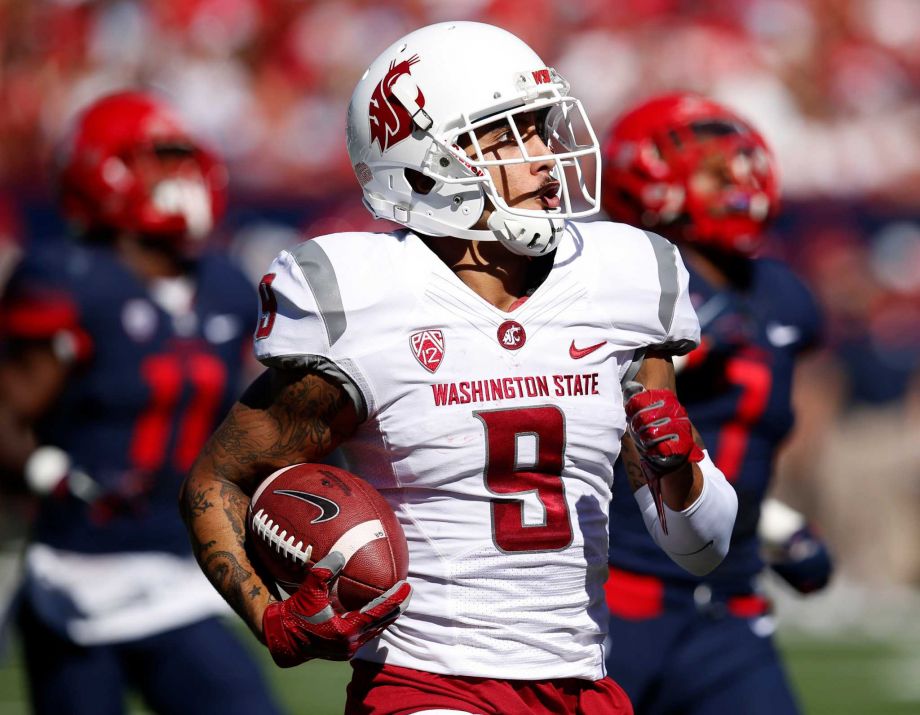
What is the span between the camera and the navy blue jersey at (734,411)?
3.52 meters

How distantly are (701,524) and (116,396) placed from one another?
198 cm

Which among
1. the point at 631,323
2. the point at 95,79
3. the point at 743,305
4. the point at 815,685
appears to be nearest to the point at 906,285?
the point at 815,685

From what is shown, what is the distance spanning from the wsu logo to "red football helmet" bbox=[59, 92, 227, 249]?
1758 millimetres

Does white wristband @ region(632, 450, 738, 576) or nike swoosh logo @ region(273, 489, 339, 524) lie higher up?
nike swoosh logo @ region(273, 489, 339, 524)

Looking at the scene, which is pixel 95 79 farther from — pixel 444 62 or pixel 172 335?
pixel 444 62

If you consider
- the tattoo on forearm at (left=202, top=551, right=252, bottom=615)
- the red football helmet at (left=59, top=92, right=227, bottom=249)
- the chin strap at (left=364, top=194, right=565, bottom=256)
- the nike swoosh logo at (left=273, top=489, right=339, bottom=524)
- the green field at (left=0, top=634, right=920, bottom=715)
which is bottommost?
the green field at (left=0, top=634, right=920, bottom=715)

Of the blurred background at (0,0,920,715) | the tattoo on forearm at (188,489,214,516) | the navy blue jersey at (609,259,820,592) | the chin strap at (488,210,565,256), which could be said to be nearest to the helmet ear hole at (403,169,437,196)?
the chin strap at (488,210,565,256)

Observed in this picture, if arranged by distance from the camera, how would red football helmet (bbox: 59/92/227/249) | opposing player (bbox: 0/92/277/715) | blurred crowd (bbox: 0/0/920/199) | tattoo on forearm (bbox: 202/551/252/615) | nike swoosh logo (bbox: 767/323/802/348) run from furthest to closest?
blurred crowd (bbox: 0/0/920/199) → red football helmet (bbox: 59/92/227/249) → opposing player (bbox: 0/92/277/715) → nike swoosh logo (bbox: 767/323/802/348) → tattoo on forearm (bbox: 202/551/252/615)

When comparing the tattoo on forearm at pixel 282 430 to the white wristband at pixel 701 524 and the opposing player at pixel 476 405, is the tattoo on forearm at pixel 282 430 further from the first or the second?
the white wristband at pixel 701 524

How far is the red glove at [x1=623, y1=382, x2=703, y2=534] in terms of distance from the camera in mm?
2379

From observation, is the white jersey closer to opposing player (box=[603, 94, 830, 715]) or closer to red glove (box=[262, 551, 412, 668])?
red glove (box=[262, 551, 412, 668])

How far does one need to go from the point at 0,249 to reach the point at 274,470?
6.96 metres

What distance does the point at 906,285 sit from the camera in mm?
9914

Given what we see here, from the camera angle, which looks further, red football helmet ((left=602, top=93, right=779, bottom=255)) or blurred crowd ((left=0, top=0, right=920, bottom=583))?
blurred crowd ((left=0, top=0, right=920, bottom=583))
